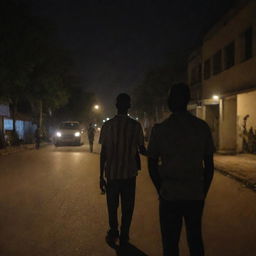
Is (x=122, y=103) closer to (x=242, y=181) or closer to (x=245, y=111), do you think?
(x=242, y=181)

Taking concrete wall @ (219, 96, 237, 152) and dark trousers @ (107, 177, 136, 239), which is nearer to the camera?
dark trousers @ (107, 177, 136, 239)

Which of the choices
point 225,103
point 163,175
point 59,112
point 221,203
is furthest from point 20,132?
point 163,175

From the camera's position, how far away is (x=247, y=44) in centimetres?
1862

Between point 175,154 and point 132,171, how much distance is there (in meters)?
1.86

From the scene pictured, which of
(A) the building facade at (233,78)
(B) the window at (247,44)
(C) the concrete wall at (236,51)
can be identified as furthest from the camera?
(A) the building facade at (233,78)

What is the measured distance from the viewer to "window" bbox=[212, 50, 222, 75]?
2317 cm

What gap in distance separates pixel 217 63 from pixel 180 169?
71.8ft

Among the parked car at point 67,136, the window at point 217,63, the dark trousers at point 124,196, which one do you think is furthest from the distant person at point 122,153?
the parked car at point 67,136

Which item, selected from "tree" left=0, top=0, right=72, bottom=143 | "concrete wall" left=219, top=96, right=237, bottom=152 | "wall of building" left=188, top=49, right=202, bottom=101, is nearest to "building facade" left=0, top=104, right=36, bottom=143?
"tree" left=0, top=0, right=72, bottom=143

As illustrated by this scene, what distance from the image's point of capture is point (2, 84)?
78.4 feet

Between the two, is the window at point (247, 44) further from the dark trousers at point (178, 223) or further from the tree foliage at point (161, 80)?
the tree foliage at point (161, 80)

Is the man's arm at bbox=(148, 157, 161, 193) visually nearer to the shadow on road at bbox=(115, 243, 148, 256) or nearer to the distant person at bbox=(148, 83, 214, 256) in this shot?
the distant person at bbox=(148, 83, 214, 256)

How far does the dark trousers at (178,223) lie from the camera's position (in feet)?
10.5

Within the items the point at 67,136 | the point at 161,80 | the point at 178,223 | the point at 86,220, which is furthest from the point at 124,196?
the point at 161,80
